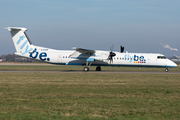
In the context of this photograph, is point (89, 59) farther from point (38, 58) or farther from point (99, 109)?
point (99, 109)

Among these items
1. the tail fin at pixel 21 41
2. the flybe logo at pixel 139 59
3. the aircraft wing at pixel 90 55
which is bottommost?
the flybe logo at pixel 139 59

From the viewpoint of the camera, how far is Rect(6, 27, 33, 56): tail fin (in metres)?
38.7

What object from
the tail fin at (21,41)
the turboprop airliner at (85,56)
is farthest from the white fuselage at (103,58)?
the tail fin at (21,41)

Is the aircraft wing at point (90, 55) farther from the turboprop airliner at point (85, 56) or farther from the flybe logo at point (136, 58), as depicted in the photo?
the flybe logo at point (136, 58)

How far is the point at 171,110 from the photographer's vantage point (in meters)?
9.45

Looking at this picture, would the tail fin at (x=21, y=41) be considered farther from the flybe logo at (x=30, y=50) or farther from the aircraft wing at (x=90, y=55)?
the aircraft wing at (x=90, y=55)

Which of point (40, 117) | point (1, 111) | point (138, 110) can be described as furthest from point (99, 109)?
point (1, 111)

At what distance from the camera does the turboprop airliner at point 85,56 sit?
38.6 m

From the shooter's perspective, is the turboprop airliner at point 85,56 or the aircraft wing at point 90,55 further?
the aircraft wing at point 90,55

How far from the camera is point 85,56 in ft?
128

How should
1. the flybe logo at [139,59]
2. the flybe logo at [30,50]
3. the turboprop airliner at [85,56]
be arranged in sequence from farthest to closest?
1. the flybe logo at [30,50]
2. the turboprop airliner at [85,56]
3. the flybe logo at [139,59]

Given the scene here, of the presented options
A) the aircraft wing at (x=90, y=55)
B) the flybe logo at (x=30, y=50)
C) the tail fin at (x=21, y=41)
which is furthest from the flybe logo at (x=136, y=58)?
the tail fin at (x=21, y=41)

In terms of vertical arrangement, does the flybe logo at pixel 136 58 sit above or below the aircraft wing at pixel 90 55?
below

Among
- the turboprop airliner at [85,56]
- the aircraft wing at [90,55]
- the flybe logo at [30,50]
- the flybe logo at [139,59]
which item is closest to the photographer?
the flybe logo at [139,59]
